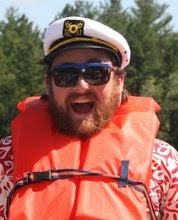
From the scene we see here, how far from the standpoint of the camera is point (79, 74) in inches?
108

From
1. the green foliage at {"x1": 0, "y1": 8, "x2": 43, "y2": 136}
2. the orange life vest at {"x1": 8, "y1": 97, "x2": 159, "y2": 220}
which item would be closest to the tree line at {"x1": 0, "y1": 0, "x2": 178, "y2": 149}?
the green foliage at {"x1": 0, "y1": 8, "x2": 43, "y2": 136}

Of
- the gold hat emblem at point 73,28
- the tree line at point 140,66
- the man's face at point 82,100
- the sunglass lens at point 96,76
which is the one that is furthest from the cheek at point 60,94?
the tree line at point 140,66

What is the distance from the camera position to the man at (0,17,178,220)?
2.69m

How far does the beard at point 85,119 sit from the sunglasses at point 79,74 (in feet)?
0.18

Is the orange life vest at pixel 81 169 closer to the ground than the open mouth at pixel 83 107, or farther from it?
closer to the ground

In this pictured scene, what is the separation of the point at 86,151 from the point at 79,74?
0.37 metres

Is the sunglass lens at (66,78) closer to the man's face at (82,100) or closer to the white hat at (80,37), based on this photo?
the man's face at (82,100)

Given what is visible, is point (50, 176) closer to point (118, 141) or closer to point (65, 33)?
point (118, 141)

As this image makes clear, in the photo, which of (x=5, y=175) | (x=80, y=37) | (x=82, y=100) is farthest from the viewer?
(x=5, y=175)

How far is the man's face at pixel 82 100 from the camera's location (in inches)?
108

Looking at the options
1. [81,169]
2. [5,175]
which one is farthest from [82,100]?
[5,175]

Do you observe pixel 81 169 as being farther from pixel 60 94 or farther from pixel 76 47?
pixel 76 47

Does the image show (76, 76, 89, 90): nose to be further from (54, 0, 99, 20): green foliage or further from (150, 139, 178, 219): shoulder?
(54, 0, 99, 20): green foliage

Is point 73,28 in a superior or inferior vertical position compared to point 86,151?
superior
